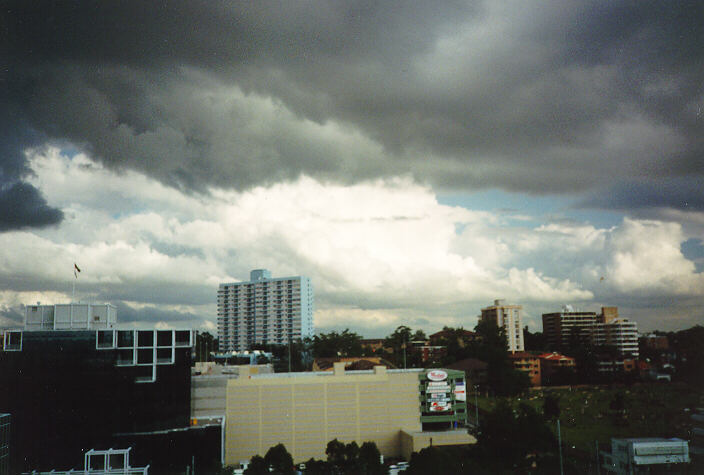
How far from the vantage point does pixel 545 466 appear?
813 inches

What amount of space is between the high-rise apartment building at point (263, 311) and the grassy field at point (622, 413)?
1639 inches

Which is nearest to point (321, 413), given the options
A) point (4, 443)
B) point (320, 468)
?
point (320, 468)

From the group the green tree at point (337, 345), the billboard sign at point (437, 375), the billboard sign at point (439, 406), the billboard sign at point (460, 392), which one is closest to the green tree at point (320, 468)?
the billboard sign at point (439, 406)

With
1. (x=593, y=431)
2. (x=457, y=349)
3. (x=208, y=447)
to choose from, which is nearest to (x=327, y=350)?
(x=457, y=349)

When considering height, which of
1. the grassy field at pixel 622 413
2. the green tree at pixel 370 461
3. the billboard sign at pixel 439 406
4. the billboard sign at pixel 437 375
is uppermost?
the billboard sign at pixel 437 375

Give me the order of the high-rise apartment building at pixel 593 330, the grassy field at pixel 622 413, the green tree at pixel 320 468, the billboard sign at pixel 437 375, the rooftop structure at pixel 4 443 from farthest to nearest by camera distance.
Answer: the high-rise apartment building at pixel 593 330 → the grassy field at pixel 622 413 → the billboard sign at pixel 437 375 → the green tree at pixel 320 468 → the rooftop structure at pixel 4 443

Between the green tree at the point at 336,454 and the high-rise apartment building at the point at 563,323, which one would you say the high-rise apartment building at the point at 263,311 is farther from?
the green tree at the point at 336,454

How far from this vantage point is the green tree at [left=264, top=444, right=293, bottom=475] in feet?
63.2

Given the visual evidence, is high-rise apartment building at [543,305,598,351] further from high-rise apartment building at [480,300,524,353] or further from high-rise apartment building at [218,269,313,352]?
high-rise apartment building at [218,269,313,352]

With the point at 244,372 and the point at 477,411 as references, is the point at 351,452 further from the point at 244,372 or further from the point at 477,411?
the point at 477,411

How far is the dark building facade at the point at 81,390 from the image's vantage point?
20.1 meters

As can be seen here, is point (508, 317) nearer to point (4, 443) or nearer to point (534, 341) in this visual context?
point (534, 341)

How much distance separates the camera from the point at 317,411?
24.7 metres

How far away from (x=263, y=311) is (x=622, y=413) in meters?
57.7
